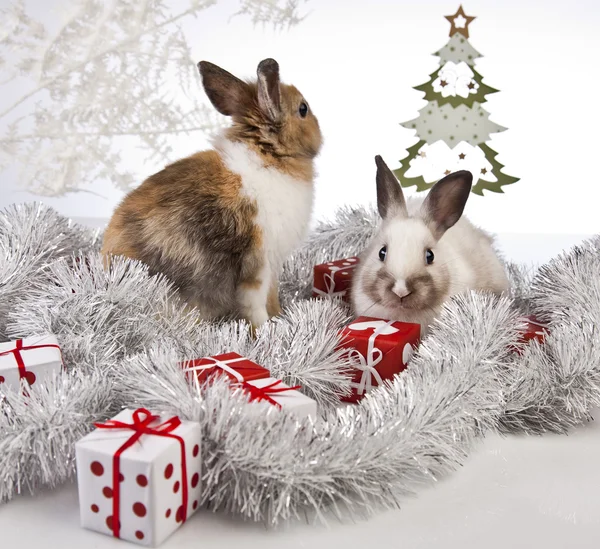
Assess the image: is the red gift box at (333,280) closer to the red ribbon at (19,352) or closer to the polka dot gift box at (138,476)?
the red ribbon at (19,352)

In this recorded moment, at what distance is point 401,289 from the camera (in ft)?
5.18

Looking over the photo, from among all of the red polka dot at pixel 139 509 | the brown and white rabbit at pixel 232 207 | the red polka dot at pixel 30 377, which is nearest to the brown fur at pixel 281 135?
the brown and white rabbit at pixel 232 207

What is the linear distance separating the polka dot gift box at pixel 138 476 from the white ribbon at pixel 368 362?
47 centimetres

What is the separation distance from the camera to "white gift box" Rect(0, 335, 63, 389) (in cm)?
132

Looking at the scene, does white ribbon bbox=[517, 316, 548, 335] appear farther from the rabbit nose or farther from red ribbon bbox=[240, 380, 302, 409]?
red ribbon bbox=[240, 380, 302, 409]

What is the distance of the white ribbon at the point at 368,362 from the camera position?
1.44 m

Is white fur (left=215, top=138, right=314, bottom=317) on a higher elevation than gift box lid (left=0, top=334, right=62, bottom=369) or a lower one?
higher

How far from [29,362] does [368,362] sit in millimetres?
621

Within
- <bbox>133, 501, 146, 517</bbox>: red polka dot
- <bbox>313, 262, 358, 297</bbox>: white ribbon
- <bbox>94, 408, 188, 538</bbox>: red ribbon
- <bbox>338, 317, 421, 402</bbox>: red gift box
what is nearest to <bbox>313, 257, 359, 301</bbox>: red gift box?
<bbox>313, 262, 358, 297</bbox>: white ribbon

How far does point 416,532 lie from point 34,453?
0.57m

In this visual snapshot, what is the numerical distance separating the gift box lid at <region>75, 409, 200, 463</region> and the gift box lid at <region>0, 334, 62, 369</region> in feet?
1.04

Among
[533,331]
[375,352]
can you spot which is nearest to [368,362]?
[375,352]

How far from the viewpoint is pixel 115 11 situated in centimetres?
345

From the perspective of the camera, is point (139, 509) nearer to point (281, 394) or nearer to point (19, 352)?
point (281, 394)
